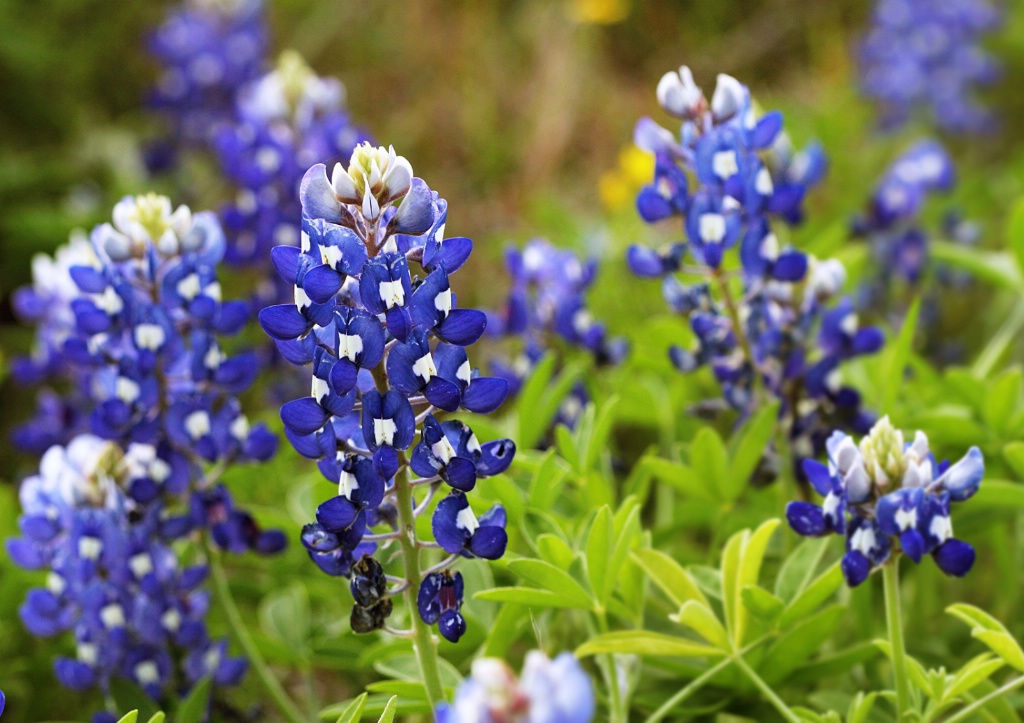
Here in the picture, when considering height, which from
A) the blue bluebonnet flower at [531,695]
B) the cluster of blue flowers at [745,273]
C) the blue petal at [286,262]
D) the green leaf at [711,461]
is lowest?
the blue bluebonnet flower at [531,695]

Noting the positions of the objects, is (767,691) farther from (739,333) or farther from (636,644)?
(739,333)

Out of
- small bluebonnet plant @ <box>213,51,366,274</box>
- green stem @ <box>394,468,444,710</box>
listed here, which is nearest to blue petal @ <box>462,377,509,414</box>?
green stem @ <box>394,468,444,710</box>

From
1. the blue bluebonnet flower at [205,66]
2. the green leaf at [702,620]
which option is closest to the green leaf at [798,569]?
the green leaf at [702,620]

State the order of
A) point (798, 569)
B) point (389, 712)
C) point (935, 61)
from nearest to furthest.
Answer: point (389, 712), point (798, 569), point (935, 61)

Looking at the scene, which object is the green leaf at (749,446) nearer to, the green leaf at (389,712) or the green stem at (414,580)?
the green stem at (414,580)

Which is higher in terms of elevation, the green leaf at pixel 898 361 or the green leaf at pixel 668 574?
the green leaf at pixel 898 361

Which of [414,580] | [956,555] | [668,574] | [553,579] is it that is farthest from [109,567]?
[956,555]

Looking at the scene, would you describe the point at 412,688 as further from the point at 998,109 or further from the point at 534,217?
the point at 998,109
